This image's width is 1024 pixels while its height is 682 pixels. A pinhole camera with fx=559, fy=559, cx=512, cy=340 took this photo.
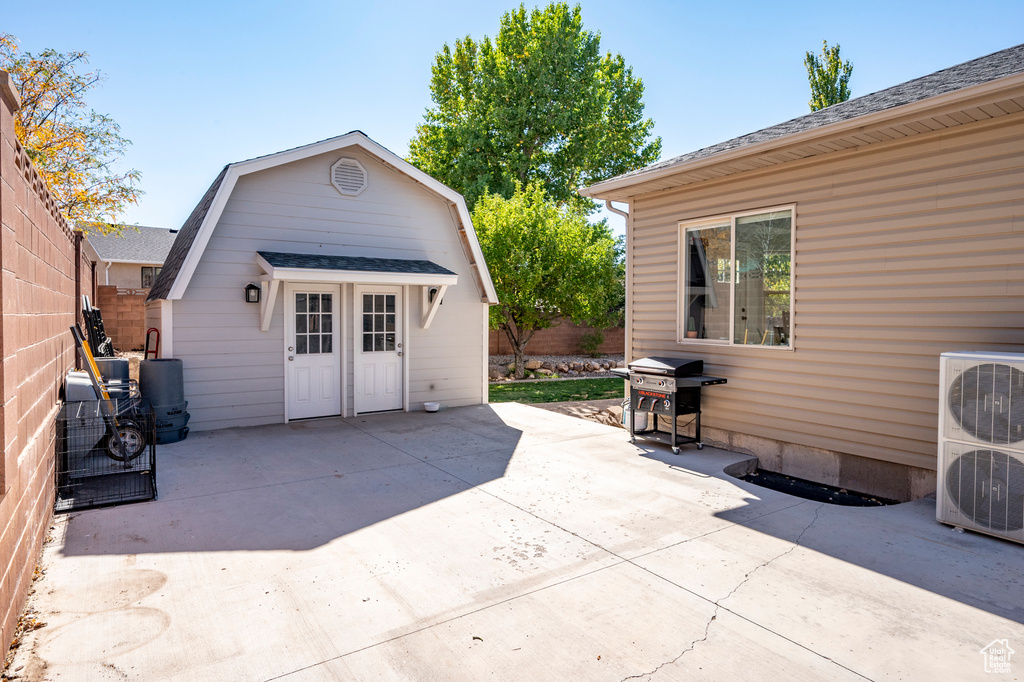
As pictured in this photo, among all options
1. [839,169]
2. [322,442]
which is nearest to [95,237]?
[322,442]

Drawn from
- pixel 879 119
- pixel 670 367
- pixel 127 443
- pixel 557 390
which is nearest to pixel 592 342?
pixel 557 390

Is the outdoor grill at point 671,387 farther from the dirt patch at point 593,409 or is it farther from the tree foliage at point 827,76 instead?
the tree foliage at point 827,76

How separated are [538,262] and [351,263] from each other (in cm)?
586

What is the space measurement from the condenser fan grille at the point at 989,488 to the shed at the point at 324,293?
19.9 ft

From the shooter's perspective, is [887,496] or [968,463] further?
[887,496]

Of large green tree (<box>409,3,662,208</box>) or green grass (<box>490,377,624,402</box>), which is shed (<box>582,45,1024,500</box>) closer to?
green grass (<box>490,377,624,402</box>)

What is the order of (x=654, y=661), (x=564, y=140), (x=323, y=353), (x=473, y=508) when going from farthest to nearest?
1. (x=564, y=140)
2. (x=323, y=353)
3. (x=473, y=508)
4. (x=654, y=661)

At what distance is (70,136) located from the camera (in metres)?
13.4

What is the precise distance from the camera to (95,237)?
22656 millimetres

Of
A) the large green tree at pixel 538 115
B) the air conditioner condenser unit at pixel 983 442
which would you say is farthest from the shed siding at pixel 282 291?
the large green tree at pixel 538 115

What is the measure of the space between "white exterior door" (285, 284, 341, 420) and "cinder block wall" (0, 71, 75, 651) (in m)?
3.20

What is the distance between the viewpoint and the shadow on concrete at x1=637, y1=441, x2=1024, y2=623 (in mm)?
2979

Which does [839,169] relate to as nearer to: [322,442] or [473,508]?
[473,508]

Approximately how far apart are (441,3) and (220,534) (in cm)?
1414
